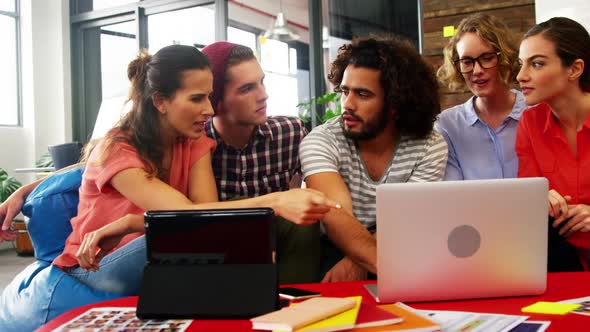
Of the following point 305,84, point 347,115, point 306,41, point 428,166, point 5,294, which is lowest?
point 5,294

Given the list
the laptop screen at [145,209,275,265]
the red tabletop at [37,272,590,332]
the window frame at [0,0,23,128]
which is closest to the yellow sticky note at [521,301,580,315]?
the red tabletop at [37,272,590,332]

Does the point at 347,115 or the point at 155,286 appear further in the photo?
the point at 347,115

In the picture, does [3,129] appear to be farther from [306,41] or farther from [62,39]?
[306,41]

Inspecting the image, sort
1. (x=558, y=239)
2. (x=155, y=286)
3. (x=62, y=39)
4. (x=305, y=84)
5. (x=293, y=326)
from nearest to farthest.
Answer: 1. (x=293, y=326)
2. (x=155, y=286)
3. (x=558, y=239)
4. (x=305, y=84)
5. (x=62, y=39)

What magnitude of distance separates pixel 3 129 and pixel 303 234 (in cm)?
479

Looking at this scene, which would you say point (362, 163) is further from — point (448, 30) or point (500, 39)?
point (448, 30)

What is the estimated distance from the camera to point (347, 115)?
194cm

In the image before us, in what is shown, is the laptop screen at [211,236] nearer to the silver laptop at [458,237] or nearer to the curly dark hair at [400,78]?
the silver laptop at [458,237]

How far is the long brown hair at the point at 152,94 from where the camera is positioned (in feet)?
5.70

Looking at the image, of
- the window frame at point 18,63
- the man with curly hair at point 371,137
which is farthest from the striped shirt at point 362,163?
the window frame at point 18,63

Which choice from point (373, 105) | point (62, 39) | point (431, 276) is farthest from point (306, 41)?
point (431, 276)

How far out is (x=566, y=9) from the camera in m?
3.16

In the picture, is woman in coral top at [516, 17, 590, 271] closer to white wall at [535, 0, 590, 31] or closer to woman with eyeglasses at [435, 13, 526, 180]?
woman with eyeglasses at [435, 13, 526, 180]

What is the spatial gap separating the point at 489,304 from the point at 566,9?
8.46 ft
